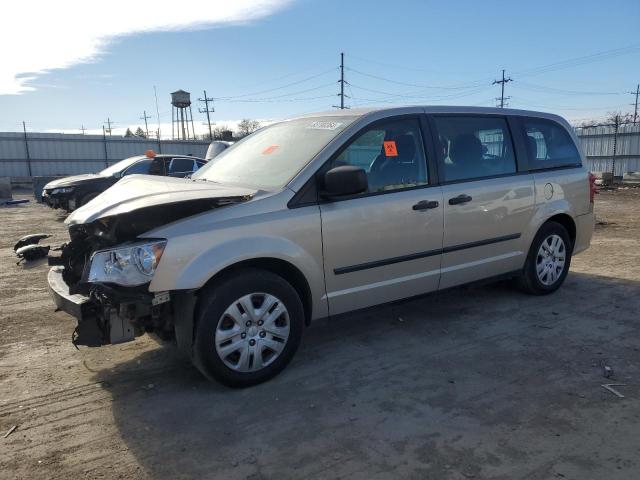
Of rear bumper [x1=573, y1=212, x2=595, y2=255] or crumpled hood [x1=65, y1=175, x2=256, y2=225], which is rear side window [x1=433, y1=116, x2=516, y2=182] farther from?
crumpled hood [x1=65, y1=175, x2=256, y2=225]

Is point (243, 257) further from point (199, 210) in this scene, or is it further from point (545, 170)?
point (545, 170)

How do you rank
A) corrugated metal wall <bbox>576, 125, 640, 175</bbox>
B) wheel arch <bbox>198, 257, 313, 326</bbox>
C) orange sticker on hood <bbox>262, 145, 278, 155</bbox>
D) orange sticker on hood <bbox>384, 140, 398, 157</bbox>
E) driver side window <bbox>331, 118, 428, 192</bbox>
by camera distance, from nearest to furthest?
wheel arch <bbox>198, 257, 313, 326</bbox>, driver side window <bbox>331, 118, 428, 192</bbox>, orange sticker on hood <bbox>384, 140, 398, 157</bbox>, orange sticker on hood <bbox>262, 145, 278, 155</bbox>, corrugated metal wall <bbox>576, 125, 640, 175</bbox>

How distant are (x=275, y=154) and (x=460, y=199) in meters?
1.60

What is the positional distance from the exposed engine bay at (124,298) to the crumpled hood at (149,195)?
33mm

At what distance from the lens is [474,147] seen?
465 centimetres

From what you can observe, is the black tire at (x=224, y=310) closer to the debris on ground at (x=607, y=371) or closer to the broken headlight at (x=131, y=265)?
the broken headlight at (x=131, y=265)

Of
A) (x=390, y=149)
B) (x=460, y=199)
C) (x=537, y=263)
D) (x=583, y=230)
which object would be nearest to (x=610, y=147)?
(x=583, y=230)

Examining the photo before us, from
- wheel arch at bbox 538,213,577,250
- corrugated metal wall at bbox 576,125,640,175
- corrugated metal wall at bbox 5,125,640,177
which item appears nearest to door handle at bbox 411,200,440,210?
wheel arch at bbox 538,213,577,250

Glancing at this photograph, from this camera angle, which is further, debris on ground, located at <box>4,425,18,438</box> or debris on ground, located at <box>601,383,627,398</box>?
debris on ground, located at <box>601,383,627,398</box>

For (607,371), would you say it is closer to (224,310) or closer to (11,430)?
(224,310)

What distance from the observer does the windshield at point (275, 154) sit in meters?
3.83

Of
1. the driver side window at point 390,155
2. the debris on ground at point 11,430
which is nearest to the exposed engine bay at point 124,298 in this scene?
the debris on ground at point 11,430

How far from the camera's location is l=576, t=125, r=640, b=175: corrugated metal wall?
23.8m

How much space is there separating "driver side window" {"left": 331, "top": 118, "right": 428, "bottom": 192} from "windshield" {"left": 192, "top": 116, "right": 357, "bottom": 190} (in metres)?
0.19
